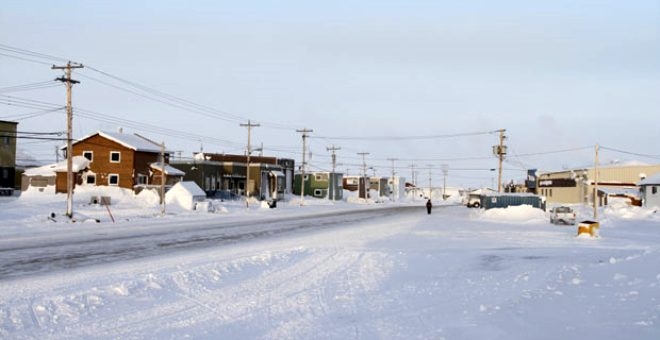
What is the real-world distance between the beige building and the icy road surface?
3032 inches

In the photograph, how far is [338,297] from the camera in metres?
12.5

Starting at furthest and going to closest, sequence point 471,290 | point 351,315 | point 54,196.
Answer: point 54,196 < point 471,290 < point 351,315

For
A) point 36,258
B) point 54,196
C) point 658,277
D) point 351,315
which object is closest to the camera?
point 351,315

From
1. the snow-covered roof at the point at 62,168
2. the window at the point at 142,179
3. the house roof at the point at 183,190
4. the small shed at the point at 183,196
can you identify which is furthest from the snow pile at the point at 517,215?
the snow-covered roof at the point at 62,168

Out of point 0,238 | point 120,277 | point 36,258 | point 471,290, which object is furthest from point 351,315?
point 0,238

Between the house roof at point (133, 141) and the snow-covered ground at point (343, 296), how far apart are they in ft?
142

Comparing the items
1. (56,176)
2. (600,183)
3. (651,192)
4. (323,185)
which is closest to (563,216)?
(651,192)

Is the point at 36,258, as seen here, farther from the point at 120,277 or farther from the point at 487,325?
the point at 487,325

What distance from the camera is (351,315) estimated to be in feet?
35.0

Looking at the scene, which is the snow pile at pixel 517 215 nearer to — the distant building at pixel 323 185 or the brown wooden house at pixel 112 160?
the brown wooden house at pixel 112 160

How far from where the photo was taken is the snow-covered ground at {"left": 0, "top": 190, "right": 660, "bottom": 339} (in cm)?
941

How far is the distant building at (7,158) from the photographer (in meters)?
64.4

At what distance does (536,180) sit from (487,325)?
11415 centimetres

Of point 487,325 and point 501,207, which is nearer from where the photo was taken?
point 487,325
